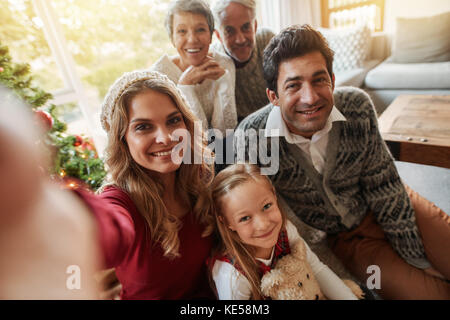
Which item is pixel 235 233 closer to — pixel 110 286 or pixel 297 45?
pixel 110 286

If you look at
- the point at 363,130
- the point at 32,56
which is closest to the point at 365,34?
the point at 363,130

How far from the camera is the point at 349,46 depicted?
5.98 feet

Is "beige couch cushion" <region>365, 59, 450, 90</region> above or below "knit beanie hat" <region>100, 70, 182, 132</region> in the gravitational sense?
above

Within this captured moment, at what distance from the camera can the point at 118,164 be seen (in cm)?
67

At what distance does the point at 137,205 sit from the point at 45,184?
1.10ft

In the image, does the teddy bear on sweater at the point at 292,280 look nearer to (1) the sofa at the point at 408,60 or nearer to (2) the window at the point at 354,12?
(1) the sofa at the point at 408,60

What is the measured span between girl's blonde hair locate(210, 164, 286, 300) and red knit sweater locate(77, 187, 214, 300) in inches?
2.4

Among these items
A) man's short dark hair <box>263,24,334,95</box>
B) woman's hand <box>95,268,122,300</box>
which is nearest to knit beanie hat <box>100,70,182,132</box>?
man's short dark hair <box>263,24,334,95</box>

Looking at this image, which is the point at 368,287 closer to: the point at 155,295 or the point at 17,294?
the point at 155,295

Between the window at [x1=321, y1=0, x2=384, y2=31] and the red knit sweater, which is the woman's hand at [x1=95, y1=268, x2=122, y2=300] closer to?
the red knit sweater

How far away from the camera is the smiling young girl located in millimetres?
681

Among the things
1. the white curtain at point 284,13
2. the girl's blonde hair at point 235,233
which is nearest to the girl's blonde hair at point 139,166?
the girl's blonde hair at point 235,233

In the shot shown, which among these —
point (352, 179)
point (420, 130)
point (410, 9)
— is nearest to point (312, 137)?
point (352, 179)

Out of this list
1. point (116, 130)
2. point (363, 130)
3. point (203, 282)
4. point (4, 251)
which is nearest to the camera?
point (4, 251)
